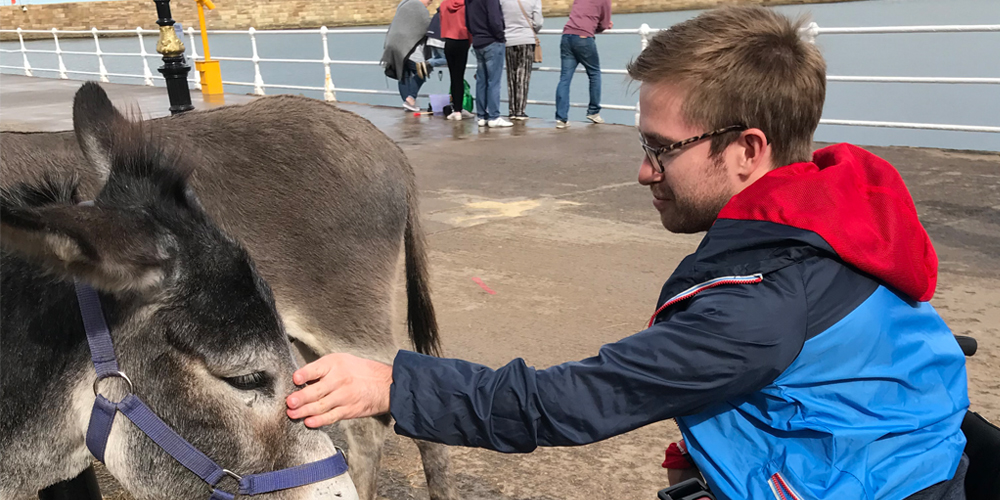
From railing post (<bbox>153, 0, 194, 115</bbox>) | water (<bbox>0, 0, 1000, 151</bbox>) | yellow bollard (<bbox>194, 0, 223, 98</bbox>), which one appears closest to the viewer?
railing post (<bbox>153, 0, 194, 115</bbox>)

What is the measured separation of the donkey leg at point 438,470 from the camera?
9.97ft

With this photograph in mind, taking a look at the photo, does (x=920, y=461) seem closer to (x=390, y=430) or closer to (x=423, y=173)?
(x=390, y=430)

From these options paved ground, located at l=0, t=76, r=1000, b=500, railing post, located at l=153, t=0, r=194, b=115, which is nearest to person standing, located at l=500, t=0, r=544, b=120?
paved ground, located at l=0, t=76, r=1000, b=500

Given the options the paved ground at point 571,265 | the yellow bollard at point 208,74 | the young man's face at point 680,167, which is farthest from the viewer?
the yellow bollard at point 208,74

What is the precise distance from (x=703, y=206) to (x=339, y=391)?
37.7 inches

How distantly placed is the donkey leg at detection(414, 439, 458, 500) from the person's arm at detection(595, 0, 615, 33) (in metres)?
9.24

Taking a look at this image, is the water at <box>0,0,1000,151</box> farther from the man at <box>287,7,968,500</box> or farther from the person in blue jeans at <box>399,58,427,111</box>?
the person in blue jeans at <box>399,58,427,111</box>

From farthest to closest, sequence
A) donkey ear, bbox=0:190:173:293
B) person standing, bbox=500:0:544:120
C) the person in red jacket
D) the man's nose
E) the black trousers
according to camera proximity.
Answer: the black trousers → the person in red jacket → person standing, bbox=500:0:544:120 → the man's nose → donkey ear, bbox=0:190:173:293

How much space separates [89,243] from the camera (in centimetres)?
149

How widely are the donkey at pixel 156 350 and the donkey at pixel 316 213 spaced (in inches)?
44.3

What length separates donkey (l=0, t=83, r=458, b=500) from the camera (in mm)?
2932

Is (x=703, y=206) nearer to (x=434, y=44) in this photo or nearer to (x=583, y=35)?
(x=583, y=35)

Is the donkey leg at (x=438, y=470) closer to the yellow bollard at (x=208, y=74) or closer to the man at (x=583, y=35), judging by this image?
the man at (x=583, y=35)

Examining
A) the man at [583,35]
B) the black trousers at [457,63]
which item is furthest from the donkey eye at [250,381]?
the black trousers at [457,63]
